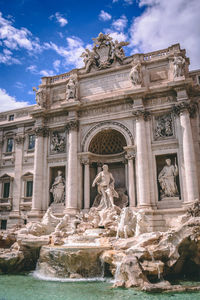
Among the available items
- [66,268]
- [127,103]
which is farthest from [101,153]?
[66,268]

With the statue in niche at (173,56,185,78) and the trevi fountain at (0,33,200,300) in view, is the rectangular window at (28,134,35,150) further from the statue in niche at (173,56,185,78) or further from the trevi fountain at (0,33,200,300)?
the statue in niche at (173,56,185,78)

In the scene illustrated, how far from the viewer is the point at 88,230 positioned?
16766mm

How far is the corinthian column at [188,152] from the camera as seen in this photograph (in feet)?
57.4

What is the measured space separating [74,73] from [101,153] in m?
7.32

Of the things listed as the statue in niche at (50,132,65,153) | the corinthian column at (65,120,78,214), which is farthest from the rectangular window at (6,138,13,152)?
the corinthian column at (65,120,78,214)

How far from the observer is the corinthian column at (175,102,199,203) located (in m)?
17.5

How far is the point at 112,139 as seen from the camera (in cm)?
2269

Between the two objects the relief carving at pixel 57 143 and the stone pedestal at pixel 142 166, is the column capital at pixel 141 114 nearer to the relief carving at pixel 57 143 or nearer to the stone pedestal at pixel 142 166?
the stone pedestal at pixel 142 166

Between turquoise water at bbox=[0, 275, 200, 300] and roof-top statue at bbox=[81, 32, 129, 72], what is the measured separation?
16990 mm

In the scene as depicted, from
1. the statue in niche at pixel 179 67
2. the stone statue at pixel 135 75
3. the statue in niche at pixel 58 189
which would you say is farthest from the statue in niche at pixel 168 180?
the statue in niche at pixel 58 189

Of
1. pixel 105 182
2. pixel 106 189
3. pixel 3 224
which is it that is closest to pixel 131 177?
pixel 105 182

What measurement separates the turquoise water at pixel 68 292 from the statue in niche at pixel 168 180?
8745mm

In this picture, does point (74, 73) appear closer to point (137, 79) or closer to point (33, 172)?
point (137, 79)

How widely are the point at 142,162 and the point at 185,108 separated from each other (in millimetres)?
4782
